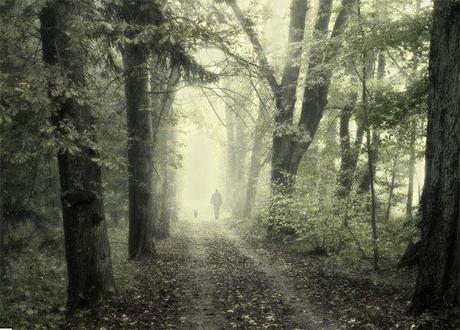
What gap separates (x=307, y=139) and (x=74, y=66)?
1011cm

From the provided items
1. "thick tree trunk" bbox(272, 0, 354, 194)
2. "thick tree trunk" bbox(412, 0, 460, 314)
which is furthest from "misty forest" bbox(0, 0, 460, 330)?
"thick tree trunk" bbox(272, 0, 354, 194)

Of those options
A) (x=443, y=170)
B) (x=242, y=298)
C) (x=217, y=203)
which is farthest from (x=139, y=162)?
(x=217, y=203)

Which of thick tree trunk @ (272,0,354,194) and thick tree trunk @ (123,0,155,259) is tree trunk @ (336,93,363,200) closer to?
thick tree trunk @ (272,0,354,194)

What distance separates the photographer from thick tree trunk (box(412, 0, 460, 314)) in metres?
7.23

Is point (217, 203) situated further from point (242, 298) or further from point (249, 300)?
point (249, 300)

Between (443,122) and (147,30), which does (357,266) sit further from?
(147,30)

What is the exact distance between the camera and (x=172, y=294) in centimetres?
1030

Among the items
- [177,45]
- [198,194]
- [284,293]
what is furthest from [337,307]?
[198,194]

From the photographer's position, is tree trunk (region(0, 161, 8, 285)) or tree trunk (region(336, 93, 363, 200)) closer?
tree trunk (region(0, 161, 8, 285))

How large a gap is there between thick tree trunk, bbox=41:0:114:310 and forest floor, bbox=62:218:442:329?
0.65 m

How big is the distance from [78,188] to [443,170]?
6.32 m

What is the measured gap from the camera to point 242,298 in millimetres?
9969

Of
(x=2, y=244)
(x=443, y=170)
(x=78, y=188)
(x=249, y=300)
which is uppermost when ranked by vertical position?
(x=443, y=170)

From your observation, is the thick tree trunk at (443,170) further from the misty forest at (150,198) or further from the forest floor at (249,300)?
the forest floor at (249,300)
